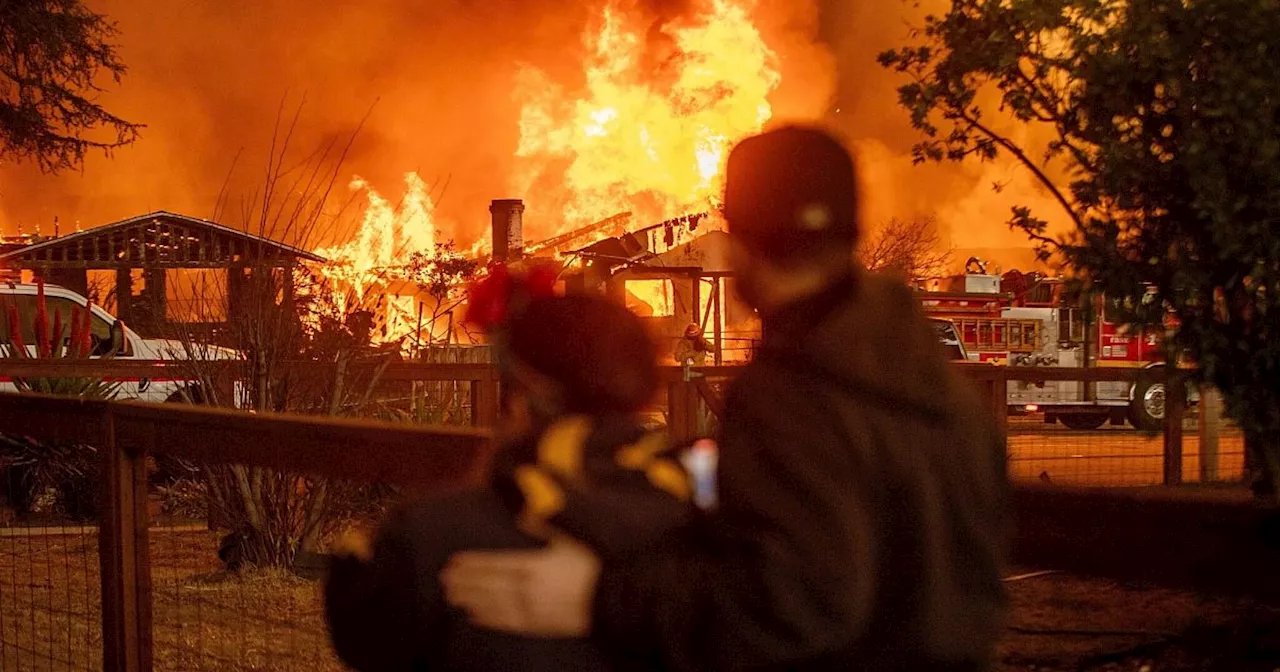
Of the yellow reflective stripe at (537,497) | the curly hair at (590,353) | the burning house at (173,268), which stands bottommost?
the yellow reflective stripe at (537,497)

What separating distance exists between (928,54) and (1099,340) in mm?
19434

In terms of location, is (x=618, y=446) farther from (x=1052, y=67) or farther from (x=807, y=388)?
(x=1052, y=67)

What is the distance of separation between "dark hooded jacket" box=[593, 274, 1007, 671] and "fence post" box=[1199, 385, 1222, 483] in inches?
387

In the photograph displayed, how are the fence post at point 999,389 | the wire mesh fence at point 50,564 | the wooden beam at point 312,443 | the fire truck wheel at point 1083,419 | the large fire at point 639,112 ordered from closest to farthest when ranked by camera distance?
the wooden beam at point 312,443 → the wire mesh fence at point 50,564 → the fence post at point 999,389 → the fire truck wheel at point 1083,419 → the large fire at point 639,112

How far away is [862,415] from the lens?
128 centimetres

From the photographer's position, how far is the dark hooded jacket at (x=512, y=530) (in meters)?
1.44

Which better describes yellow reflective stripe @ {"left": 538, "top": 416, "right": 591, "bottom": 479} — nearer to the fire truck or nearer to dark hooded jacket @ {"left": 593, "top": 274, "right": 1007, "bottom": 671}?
dark hooded jacket @ {"left": 593, "top": 274, "right": 1007, "bottom": 671}

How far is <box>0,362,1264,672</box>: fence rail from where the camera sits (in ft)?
5.23

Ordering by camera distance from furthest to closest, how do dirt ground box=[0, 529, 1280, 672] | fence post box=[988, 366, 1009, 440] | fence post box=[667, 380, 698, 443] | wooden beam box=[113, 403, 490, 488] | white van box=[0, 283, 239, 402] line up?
white van box=[0, 283, 239, 402], fence post box=[988, 366, 1009, 440], fence post box=[667, 380, 698, 443], dirt ground box=[0, 529, 1280, 672], wooden beam box=[113, 403, 490, 488]

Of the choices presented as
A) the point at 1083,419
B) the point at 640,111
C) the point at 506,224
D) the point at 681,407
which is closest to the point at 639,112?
the point at 640,111

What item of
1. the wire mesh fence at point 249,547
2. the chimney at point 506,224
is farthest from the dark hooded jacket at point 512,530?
the chimney at point 506,224

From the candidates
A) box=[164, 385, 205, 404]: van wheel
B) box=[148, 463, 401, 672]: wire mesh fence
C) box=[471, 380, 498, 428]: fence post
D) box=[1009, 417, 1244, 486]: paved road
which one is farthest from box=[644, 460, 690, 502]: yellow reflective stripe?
box=[1009, 417, 1244, 486]: paved road

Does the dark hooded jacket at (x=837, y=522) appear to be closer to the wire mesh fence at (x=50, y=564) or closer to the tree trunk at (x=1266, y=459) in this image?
the wire mesh fence at (x=50, y=564)

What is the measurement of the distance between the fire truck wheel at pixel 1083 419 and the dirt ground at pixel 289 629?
19.1m
